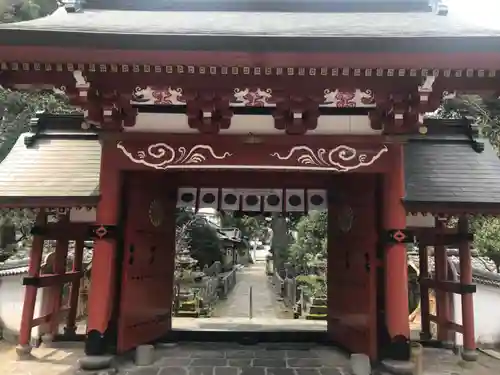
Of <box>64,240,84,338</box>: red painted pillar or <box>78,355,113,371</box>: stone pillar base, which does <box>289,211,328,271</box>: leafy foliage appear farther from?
<box>78,355,113,371</box>: stone pillar base

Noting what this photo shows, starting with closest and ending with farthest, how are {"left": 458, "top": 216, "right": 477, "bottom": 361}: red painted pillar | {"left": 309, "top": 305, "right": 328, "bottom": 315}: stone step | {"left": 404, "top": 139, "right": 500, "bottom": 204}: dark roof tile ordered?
{"left": 404, "top": 139, "right": 500, "bottom": 204}: dark roof tile, {"left": 458, "top": 216, "right": 477, "bottom": 361}: red painted pillar, {"left": 309, "top": 305, "right": 328, "bottom": 315}: stone step

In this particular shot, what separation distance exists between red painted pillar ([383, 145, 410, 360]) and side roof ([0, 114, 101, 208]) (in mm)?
3695

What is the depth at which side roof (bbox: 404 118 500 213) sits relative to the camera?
18.0ft

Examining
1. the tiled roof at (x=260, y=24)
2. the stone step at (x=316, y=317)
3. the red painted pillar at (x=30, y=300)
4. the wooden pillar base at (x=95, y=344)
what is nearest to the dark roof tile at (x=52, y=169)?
the red painted pillar at (x=30, y=300)

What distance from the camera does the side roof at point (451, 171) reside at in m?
5.49

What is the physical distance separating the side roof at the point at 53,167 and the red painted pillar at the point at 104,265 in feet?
0.59

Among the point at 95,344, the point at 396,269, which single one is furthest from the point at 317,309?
the point at 95,344

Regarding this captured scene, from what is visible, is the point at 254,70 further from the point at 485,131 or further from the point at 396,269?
the point at 485,131

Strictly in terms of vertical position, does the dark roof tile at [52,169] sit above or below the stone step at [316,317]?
above

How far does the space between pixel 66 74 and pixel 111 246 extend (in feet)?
6.99

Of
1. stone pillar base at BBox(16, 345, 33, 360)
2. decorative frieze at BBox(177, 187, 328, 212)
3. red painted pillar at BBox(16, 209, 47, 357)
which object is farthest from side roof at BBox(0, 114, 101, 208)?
stone pillar base at BBox(16, 345, 33, 360)

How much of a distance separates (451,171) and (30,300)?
20.8 ft

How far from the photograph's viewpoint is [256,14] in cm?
682

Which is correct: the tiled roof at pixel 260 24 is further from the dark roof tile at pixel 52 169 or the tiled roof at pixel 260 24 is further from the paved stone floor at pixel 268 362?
the paved stone floor at pixel 268 362
